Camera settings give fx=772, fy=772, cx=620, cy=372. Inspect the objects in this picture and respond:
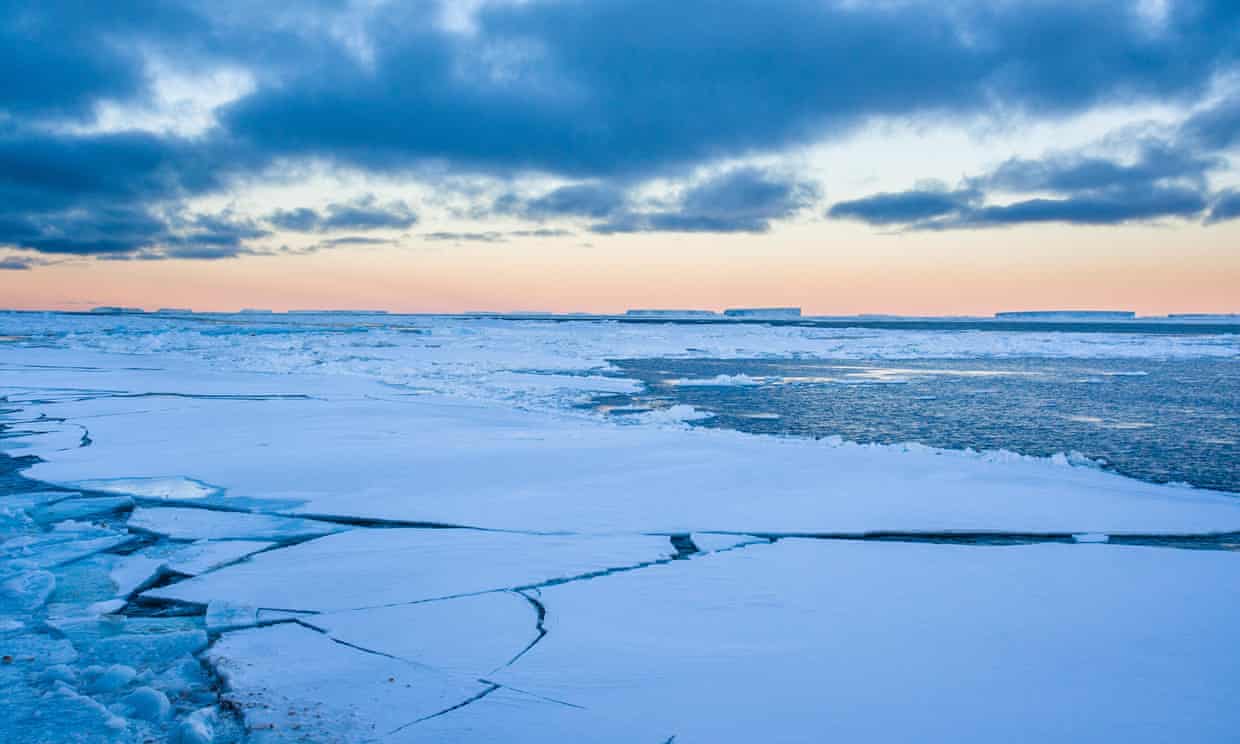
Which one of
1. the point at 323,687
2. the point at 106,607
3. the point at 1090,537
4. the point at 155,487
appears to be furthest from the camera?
the point at 155,487

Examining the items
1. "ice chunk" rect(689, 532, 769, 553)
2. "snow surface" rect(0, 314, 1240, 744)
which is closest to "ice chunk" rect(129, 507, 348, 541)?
"snow surface" rect(0, 314, 1240, 744)

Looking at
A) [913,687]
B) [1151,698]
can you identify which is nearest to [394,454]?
[913,687]

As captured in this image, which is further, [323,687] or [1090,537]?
[1090,537]

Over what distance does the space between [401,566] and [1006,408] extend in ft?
33.1

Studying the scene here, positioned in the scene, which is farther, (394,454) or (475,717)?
(394,454)

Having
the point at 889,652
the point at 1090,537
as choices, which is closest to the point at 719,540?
the point at 889,652

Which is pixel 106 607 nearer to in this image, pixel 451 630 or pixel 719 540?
pixel 451 630

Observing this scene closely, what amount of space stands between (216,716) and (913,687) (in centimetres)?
225

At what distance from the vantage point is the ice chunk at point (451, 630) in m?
2.81

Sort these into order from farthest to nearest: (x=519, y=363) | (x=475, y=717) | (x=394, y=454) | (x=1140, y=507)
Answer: (x=519, y=363), (x=394, y=454), (x=1140, y=507), (x=475, y=717)

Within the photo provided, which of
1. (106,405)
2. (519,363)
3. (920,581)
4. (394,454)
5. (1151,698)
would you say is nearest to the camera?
(1151,698)

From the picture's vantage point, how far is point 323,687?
8.49ft

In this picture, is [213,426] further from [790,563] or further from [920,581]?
[920,581]

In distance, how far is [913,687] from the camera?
2604mm
